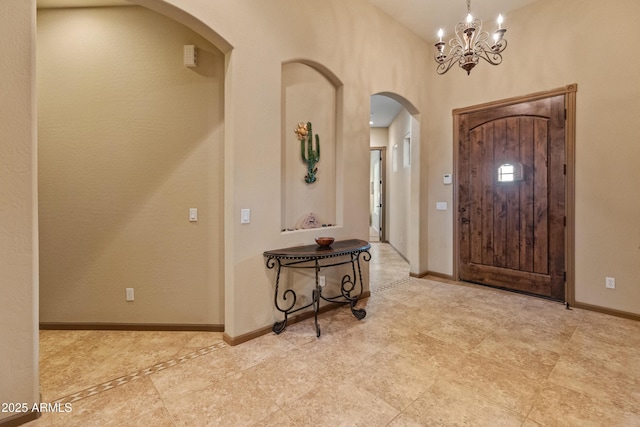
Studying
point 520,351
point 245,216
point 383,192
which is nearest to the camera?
point 520,351

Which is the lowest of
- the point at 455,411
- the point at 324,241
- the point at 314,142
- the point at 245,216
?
the point at 455,411

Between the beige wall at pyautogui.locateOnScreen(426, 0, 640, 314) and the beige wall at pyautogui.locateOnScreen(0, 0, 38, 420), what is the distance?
15.6 ft

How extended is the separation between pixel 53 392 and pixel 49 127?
227cm

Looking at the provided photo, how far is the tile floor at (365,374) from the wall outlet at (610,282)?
0.33 m

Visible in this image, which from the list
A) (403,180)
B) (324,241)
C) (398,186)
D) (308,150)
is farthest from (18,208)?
(398,186)

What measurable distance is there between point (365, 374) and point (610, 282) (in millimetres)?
3062

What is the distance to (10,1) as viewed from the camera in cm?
157

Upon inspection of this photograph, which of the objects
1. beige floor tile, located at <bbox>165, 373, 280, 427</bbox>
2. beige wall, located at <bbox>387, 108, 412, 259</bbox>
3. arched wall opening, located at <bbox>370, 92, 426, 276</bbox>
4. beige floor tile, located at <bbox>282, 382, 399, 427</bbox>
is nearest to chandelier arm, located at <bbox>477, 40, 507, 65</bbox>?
arched wall opening, located at <bbox>370, 92, 426, 276</bbox>

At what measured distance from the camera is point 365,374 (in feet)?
6.81

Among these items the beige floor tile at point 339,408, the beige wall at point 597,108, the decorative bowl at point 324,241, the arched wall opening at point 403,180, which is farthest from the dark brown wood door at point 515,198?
the beige floor tile at point 339,408

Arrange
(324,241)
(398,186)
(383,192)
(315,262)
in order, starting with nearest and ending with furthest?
1. (324,241)
2. (315,262)
3. (398,186)
4. (383,192)

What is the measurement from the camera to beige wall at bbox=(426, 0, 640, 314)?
119 inches

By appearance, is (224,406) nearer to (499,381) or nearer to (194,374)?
(194,374)

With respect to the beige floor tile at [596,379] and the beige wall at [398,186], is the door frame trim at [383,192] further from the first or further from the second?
the beige floor tile at [596,379]
